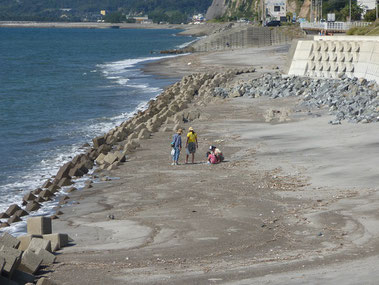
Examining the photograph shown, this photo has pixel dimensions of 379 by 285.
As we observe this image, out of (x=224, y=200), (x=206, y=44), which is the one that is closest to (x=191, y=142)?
(x=224, y=200)

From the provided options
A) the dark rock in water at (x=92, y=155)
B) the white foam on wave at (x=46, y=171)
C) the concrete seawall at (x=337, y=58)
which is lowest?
the white foam on wave at (x=46, y=171)

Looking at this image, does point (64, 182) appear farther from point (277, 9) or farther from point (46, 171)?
point (277, 9)

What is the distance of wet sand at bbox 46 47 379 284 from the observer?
40.8ft

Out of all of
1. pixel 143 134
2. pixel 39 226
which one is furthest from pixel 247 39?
pixel 39 226

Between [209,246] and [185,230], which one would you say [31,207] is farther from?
[209,246]

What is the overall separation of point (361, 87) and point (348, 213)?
1997cm

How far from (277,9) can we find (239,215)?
128 meters

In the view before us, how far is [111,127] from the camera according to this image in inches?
1400

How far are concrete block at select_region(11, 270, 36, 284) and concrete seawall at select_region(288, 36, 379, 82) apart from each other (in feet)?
85.7

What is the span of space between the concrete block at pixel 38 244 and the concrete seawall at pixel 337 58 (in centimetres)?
2491

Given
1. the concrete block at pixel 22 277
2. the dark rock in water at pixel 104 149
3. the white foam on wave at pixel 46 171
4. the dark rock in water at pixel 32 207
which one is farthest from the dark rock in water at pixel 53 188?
the concrete block at pixel 22 277

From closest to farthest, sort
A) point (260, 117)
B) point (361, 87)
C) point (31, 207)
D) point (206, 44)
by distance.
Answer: point (31, 207) < point (260, 117) < point (361, 87) < point (206, 44)

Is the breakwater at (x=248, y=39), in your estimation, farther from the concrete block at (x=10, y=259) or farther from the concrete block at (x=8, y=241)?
the concrete block at (x=10, y=259)

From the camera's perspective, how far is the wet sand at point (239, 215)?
40.8 ft
